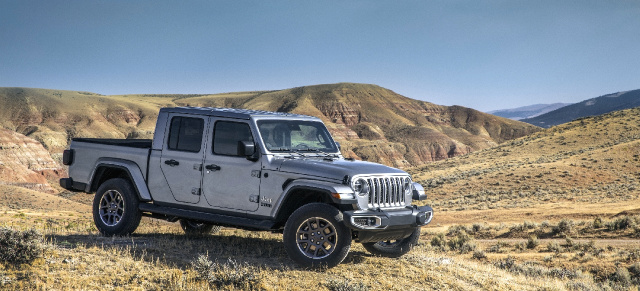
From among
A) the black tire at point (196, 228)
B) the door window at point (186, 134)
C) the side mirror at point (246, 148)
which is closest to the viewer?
the side mirror at point (246, 148)

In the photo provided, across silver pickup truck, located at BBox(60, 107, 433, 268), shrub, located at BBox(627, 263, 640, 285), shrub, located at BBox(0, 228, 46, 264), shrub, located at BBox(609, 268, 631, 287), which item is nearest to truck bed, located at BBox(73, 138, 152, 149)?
silver pickup truck, located at BBox(60, 107, 433, 268)

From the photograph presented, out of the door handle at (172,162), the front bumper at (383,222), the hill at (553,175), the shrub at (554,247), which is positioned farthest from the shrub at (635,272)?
the hill at (553,175)

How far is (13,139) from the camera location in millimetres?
87875

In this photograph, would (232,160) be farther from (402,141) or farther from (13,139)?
(402,141)

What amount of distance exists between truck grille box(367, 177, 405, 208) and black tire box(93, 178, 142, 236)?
4230 millimetres

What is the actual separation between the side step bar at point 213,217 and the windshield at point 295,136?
1130 millimetres

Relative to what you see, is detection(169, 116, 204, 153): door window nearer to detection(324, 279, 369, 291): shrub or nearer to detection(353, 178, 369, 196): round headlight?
detection(353, 178, 369, 196): round headlight

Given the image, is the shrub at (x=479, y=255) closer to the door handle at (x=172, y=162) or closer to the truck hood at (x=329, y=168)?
the truck hood at (x=329, y=168)

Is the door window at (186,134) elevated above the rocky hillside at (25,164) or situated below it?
above

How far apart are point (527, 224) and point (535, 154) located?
132ft

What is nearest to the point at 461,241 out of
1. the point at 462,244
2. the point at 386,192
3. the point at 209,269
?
the point at 462,244

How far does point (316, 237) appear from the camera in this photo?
7656 mm

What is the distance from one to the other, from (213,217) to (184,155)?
1170 millimetres

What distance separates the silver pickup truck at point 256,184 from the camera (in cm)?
758
